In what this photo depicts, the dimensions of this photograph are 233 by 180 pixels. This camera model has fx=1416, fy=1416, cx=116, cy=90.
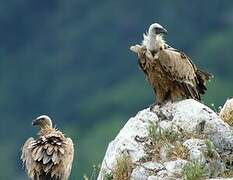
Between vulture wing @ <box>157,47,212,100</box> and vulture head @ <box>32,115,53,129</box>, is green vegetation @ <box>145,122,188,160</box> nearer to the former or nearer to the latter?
vulture wing @ <box>157,47,212,100</box>

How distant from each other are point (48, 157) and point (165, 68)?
2.25 m

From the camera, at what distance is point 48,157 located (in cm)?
1917

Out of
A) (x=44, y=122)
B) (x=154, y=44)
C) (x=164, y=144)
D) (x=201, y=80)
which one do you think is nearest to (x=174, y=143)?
(x=164, y=144)

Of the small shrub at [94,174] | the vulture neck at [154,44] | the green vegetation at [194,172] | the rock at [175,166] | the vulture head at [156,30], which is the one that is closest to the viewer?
the green vegetation at [194,172]

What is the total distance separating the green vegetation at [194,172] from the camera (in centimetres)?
1719

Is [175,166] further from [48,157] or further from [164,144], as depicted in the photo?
[48,157]

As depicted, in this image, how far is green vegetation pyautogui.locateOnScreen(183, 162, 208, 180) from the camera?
17188 millimetres

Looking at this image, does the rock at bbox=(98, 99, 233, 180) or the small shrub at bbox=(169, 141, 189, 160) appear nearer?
the rock at bbox=(98, 99, 233, 180)

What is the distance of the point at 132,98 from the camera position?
117812mm

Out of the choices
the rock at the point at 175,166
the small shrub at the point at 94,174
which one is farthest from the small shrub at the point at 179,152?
the small shrub at the point at 94,174

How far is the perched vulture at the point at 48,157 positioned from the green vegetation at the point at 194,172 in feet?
7.92

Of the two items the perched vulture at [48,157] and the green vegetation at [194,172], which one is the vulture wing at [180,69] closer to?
the perched vulture at [48,157]

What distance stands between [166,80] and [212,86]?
266 ft

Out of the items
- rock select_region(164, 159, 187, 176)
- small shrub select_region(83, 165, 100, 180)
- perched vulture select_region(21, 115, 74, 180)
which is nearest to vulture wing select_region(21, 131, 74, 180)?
perched vulture select_region(21, 115, 74, 180)
